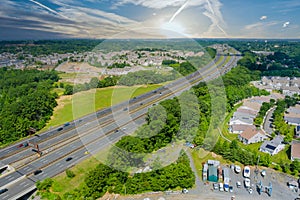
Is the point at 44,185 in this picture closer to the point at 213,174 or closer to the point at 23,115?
the point at 213,174

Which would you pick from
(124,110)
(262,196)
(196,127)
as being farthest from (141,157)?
(124,110)

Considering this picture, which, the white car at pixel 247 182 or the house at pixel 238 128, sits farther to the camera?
the house at pixel 238 128

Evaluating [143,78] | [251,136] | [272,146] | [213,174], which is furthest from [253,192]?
[143,78]

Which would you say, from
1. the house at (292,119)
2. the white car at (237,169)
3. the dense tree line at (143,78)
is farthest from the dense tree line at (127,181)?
the dense tree line at (143,78)

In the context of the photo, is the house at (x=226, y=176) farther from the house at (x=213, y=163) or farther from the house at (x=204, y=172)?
the house at (x=204, y=172)

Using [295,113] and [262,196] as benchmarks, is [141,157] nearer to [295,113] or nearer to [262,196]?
[262,196]

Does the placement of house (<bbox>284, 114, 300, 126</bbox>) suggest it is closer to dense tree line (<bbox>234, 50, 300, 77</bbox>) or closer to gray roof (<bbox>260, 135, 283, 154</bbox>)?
gray roof (<bbox>260, 135, 283, 154</bbox>)

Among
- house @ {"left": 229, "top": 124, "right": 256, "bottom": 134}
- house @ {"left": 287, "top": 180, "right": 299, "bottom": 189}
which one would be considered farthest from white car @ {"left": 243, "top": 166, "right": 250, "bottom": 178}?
house @ {"left": 229, "top": 124, "right": 256, "bottom": 134}
